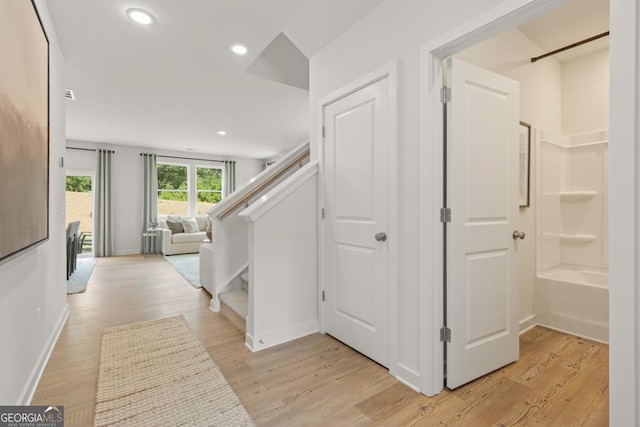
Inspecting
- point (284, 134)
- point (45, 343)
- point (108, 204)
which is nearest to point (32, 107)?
point (45, 343)

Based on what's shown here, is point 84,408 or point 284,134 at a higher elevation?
point 284,134

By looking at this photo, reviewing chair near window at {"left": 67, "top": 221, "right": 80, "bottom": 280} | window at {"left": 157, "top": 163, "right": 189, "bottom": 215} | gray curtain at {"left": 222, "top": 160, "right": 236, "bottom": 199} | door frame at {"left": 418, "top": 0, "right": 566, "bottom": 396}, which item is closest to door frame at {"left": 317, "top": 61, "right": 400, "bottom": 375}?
door frame at {"left": 418, "top": 0, "right": 566, "bottom": 396}

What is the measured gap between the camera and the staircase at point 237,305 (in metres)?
2.76

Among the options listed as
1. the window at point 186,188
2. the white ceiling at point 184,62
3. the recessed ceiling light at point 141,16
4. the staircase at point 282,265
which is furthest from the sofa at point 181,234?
the recessed ceiling light at point 141,16

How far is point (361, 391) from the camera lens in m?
1.82

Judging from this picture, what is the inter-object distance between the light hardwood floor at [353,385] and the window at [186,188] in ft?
18.0

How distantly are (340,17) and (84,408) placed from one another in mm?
2999

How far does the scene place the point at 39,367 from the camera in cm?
196

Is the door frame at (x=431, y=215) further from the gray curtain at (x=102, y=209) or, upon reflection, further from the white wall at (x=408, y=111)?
the gray curtain at (x=102, y=209)

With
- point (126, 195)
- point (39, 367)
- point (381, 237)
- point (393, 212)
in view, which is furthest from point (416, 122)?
point (126, 195)

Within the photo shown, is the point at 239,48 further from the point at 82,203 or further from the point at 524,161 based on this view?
the point at 82,203

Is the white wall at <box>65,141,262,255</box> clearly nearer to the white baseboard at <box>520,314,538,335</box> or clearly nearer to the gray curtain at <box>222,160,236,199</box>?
the gray curtain at <box>222,160,236,199</box>

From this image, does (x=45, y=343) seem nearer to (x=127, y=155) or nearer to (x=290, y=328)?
(x=290, y=328)

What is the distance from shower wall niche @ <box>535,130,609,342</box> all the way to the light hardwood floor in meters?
0.26
